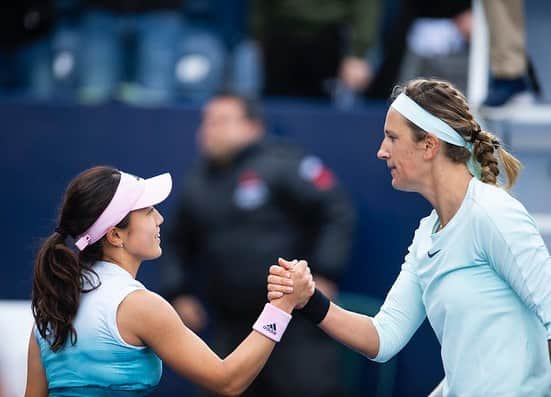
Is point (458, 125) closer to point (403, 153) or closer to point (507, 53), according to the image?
point (403, 153)

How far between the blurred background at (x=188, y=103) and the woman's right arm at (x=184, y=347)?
3617 mm

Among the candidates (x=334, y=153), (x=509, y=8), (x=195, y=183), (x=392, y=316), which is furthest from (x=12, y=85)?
(x=392, y=316)

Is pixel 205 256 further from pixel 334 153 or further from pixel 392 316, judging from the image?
pixel 392 316

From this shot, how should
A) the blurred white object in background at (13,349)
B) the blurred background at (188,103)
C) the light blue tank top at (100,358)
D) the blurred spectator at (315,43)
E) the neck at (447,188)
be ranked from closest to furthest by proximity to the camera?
1. the light blue tank top at (100,358)
2. the neck at (447,188)
3. the blurred white object in background at (13,349)
4. the blurred background at (188,103)
5. the blurred spectator at (315,43)

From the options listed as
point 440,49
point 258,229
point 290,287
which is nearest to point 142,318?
point 290,287

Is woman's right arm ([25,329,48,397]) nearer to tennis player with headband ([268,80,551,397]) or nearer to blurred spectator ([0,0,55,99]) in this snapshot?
tennis player with headband ([268,80,551,397])

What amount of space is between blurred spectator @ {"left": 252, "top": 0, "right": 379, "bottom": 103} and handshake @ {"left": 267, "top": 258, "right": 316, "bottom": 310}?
3946 mm

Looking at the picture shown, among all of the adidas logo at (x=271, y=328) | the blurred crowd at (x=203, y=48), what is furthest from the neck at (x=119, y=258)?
the blurred crowd at (x=203, y=48)

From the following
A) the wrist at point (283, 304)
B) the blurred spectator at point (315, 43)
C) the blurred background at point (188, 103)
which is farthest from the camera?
the blurred spectator at point (315, 43)

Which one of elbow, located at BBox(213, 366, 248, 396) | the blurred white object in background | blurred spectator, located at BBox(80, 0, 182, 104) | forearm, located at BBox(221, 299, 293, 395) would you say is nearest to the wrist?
forearm, located at BBox(221, 299, 293, 395)

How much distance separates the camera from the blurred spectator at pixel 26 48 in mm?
7352

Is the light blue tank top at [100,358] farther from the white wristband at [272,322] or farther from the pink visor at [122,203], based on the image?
the white wristband at [272,322]

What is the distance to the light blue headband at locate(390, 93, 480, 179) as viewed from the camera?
350cm

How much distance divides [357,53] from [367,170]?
80 centimetres
